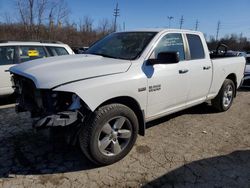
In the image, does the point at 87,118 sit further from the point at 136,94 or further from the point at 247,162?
the point at 247,162

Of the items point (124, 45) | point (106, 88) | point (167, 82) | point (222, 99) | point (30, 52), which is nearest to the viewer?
point (106, 88)

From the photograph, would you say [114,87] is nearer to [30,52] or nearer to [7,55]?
[7,55]

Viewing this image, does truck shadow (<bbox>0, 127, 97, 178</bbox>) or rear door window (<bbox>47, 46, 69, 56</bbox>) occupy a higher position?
rear door window (<bbox>47, 46, 69, 56</bbox>)

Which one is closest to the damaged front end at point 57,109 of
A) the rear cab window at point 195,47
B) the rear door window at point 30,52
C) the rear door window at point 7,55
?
the rear cab window at point 195,47

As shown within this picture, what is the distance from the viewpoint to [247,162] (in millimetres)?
3779

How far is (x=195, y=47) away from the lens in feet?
16.5

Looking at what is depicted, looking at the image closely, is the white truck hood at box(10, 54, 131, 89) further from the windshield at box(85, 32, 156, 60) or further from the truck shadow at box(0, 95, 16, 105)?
the truck shadow at box(0, 95, 16, 105)

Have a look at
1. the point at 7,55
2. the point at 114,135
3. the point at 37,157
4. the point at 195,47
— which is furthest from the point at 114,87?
the point at 7,55

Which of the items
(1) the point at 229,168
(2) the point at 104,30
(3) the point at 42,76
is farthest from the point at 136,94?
(2) the point at 104,30

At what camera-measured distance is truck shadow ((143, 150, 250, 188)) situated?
10.5 ft

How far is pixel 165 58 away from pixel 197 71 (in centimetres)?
128

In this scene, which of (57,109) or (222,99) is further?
(222,99)

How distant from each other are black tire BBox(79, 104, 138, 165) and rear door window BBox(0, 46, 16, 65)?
4.05 metres

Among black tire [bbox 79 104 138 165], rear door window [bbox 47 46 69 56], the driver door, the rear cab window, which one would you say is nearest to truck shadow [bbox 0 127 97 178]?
black tire [bbox 79 104 138 165]
